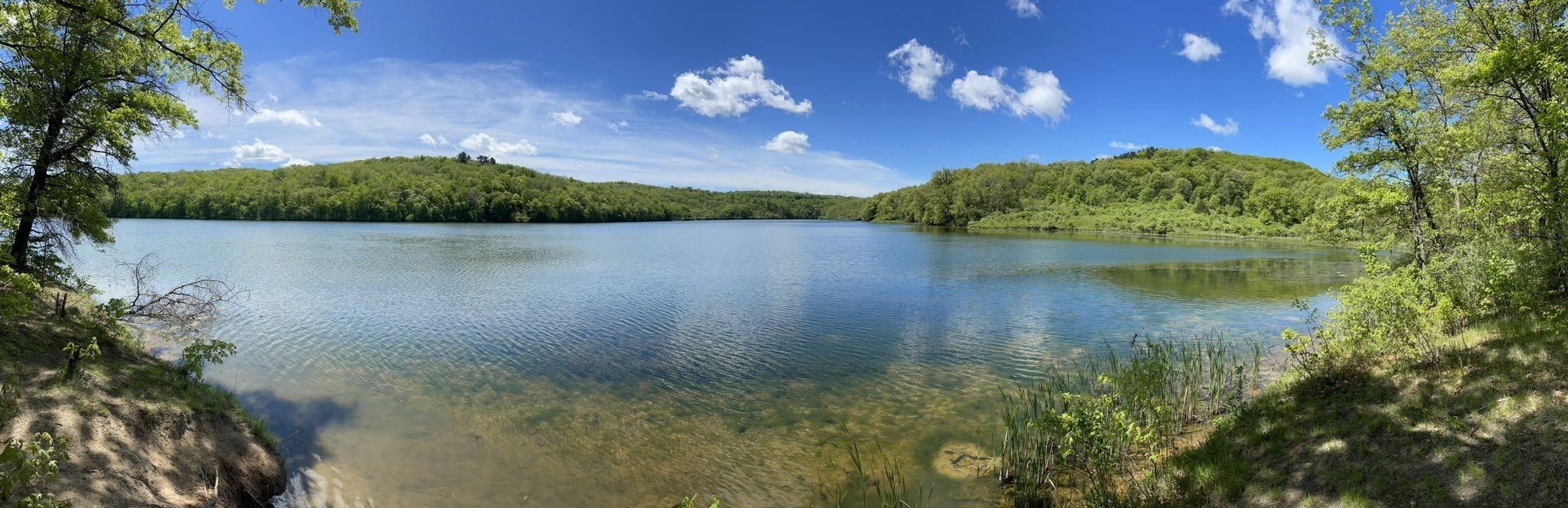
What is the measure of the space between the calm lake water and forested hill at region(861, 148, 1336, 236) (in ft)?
223

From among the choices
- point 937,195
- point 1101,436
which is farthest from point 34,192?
point 937,195

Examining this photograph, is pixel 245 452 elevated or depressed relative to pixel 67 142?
depressed

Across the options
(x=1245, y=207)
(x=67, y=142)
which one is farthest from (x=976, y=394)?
(x=1245, y=207)

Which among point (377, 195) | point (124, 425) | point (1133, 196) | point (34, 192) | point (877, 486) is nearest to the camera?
point (124, 425)

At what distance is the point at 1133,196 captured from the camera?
5089 inches

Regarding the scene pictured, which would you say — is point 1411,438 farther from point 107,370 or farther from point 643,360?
point 107,370

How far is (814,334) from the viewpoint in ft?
55.4

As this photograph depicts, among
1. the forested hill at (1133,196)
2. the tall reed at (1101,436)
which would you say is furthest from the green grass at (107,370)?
the forested hill at (1133,196)

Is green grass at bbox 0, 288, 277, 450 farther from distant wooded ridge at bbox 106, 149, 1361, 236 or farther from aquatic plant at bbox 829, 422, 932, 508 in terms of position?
distant wooded ridge at bbox 106, 149, 1361, 236

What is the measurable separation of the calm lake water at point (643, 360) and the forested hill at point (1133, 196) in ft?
223

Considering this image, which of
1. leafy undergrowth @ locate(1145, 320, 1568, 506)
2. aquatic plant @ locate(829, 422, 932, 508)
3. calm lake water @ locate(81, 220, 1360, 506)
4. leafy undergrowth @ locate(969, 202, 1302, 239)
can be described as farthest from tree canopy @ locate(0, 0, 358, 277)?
leafy undergrowth @ locate(969, 202, 1302, 239)

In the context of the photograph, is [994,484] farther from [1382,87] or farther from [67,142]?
[67,142]

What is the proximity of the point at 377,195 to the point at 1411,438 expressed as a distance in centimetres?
14058

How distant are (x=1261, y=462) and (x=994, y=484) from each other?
285cm
